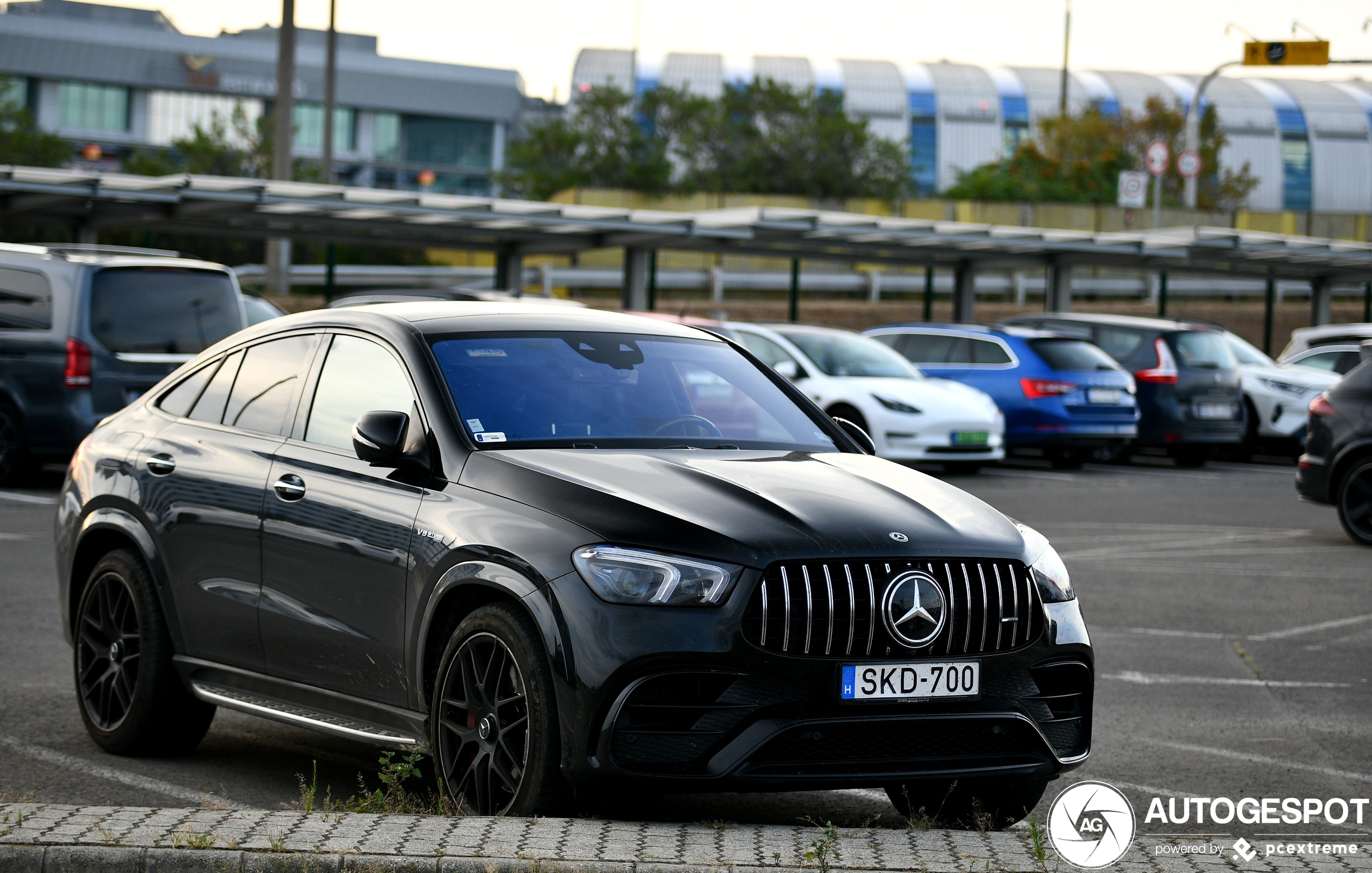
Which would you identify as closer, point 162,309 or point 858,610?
point 858,610

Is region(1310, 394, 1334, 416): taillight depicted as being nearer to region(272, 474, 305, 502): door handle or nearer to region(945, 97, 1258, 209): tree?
region(272, 474, 305, 502): door handle

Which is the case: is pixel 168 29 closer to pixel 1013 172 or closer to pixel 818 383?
pixel 1013 172

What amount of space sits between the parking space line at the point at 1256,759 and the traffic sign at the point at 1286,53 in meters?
33.6

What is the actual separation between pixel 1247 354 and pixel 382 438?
20.7 metres

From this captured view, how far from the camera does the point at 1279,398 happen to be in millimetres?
22562

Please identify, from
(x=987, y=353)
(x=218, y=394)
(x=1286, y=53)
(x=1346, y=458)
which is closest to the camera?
(x=218, y=394)

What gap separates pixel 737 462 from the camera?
16.8ft

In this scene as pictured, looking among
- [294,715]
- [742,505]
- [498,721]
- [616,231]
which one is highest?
[616,231]

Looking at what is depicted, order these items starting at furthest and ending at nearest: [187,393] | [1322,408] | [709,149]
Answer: [709,149] → [1322,408] → [187,393]

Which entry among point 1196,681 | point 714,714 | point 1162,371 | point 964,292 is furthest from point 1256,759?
point 964,292

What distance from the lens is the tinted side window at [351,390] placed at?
5.40 m

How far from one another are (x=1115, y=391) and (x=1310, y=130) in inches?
2493

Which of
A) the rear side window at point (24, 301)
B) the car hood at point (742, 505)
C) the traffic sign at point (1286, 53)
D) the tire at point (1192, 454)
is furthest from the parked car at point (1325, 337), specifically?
the car hood at point (742, 505)

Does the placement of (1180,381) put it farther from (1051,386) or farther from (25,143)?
(25,143)
